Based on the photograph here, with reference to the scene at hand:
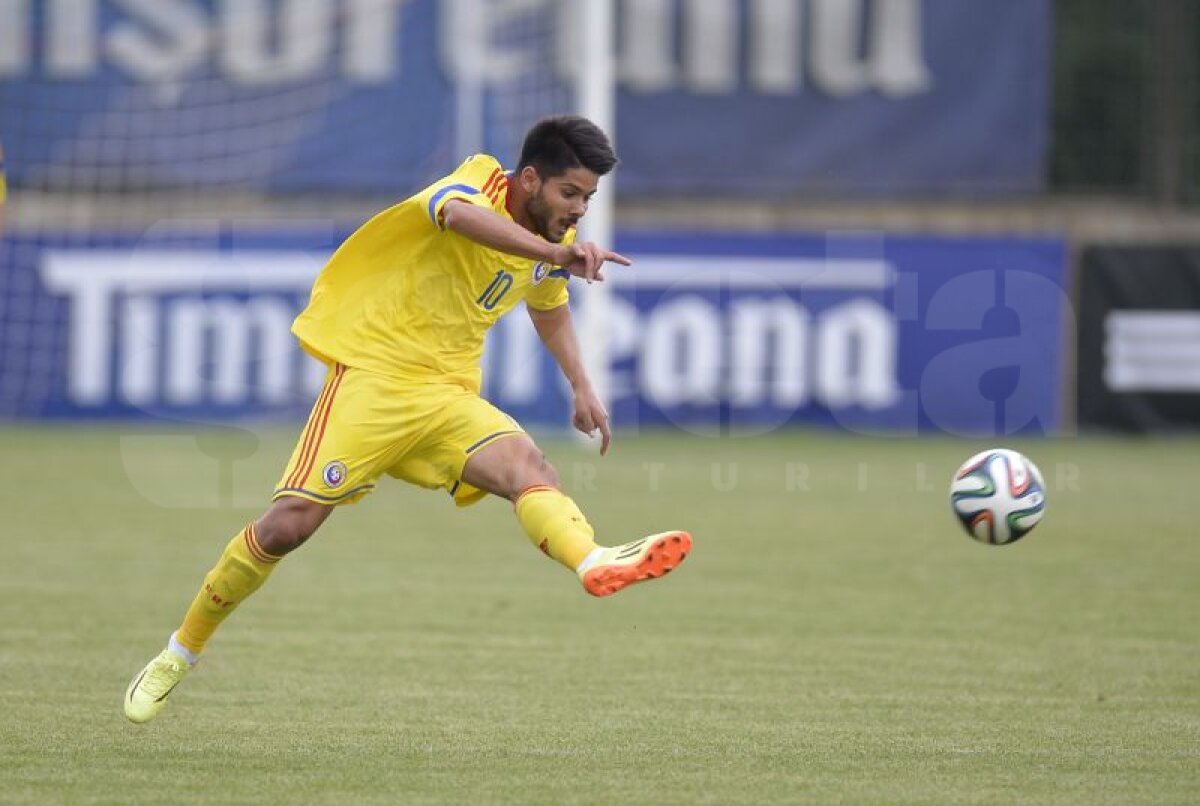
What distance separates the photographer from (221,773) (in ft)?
18.5

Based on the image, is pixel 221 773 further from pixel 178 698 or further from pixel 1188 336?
pixel 1188 336

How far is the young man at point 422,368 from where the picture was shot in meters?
6.27

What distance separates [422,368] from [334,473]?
511 millimetres

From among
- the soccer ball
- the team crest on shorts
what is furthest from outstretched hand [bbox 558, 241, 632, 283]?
the soccer ball

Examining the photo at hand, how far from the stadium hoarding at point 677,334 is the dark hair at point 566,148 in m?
12.1

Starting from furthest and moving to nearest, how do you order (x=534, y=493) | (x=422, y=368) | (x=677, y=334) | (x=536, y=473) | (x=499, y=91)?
(x=677, y=334), (x=499, y=91), (x=422, y=368), (x=536, y=473), (x=534, y=493)

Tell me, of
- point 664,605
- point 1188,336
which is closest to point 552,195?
point 664,605

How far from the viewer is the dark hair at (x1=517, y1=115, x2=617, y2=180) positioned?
20.5 ft

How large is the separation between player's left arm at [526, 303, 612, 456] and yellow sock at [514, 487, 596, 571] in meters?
0.73

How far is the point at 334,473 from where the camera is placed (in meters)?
6.30

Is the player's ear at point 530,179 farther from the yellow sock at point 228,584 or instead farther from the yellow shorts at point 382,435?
the yellow sock at point 228,584

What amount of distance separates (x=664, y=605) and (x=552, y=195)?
3545 mm

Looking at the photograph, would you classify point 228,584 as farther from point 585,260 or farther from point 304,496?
point 585,260

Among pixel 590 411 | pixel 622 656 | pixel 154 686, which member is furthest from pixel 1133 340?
pixel 154 686
